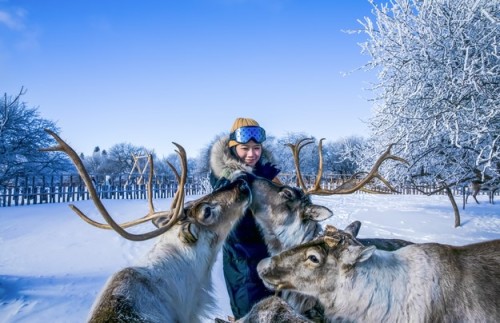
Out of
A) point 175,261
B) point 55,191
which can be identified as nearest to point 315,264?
point 175,261

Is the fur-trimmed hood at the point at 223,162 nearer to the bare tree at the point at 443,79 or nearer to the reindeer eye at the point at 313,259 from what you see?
the reindeer eye at the point at 313,259

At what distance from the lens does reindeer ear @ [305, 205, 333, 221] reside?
307 centimetres

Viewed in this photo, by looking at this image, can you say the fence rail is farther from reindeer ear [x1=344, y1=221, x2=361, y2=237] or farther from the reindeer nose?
the reindeer nose

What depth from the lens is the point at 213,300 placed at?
2.72 metres

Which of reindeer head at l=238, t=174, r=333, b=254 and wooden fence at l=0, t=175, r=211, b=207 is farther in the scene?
wooden fence at l=0, t=175, r=211, b=207

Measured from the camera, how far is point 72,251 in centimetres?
834

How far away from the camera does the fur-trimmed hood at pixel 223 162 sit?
330 cm

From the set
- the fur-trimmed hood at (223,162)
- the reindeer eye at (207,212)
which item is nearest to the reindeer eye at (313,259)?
the reindeer eye at (207,212)

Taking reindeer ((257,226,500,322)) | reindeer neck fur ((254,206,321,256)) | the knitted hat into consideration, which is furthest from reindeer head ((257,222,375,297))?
the knitted hat

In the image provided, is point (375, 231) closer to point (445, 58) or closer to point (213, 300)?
point (445, 58)

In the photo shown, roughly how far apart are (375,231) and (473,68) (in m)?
5.53

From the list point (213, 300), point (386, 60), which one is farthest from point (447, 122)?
point (213, 300)

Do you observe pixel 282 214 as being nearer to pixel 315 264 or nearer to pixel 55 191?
pixel 315 264

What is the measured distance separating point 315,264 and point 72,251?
7.78 meters
